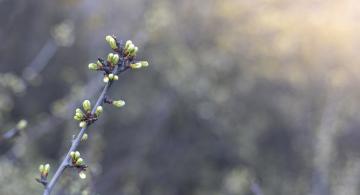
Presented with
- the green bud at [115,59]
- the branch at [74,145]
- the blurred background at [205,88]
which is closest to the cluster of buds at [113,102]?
the branch at [74,145]

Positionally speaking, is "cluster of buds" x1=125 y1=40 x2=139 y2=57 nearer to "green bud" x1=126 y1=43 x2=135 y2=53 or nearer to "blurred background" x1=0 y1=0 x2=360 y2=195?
"green bud" x1=126 y1=43 x2=135 y2=53

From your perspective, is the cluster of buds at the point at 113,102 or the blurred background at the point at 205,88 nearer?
the cluster of buds at the point at 113,102

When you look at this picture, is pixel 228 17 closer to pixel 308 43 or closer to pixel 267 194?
pixel 308 43

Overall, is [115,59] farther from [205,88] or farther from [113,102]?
[205,88]

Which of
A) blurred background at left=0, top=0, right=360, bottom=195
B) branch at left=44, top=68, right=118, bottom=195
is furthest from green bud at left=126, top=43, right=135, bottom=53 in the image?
blurred background at left=0, top=0, right=360, bottom=195

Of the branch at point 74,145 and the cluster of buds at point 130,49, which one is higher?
the cluster of buds at point 130,49

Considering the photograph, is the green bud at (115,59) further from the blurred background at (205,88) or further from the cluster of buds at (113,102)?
the blurred background at (205,88)

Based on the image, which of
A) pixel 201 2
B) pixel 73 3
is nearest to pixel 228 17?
pixel 201 2

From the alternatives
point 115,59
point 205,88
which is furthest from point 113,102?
point 205,88
